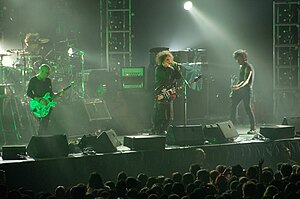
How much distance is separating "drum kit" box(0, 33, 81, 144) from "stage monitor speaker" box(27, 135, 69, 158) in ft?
14.1

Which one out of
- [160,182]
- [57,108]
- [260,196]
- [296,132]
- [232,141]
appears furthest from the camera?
[57,108]

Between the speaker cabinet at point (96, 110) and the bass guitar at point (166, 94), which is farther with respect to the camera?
the speaker cabinet at point (96, 110)

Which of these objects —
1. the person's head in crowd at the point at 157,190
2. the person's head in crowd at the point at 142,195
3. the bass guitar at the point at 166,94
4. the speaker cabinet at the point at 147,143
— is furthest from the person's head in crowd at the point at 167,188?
the bass guitar at the point at 166,94

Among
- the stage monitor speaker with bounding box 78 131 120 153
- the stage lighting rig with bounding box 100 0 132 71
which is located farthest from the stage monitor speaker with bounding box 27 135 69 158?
the stage lighting rig with bounding box 100 0 132 71

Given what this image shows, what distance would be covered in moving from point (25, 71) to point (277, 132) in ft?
23.4

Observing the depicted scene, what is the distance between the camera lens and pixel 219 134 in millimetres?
11781

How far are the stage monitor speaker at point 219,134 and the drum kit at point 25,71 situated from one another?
5.08m

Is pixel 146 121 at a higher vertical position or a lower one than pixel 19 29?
lower

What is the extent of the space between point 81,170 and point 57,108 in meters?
5.21

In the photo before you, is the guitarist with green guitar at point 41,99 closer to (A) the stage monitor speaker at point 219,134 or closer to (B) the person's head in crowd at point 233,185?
(A) the stage monitor speaker at point 219,134

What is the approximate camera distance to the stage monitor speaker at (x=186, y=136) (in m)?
11.4

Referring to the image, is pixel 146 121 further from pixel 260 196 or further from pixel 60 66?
pixel 260 196

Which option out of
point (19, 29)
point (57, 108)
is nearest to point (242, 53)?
point (57, 108)

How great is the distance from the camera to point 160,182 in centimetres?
830
